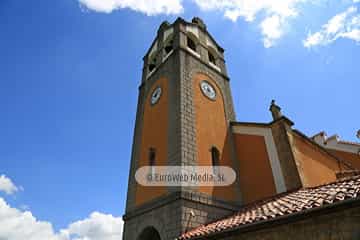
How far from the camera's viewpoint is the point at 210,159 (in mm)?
9609

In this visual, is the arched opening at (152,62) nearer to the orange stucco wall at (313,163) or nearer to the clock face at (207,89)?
the clock face at (207,89)

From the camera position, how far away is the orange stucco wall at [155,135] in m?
9.62

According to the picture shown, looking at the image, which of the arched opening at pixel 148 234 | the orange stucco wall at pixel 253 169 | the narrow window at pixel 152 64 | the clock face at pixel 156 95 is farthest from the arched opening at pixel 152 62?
the arched opening at pixel 148 234

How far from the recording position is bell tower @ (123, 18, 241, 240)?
26.7 ft

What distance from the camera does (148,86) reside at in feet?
43.9

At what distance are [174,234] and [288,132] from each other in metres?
5.70

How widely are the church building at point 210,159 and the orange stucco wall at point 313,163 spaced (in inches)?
2.4

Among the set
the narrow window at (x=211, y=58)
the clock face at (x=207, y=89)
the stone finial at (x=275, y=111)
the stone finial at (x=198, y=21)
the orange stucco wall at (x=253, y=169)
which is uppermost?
the stone finial at (x=198, y=21)

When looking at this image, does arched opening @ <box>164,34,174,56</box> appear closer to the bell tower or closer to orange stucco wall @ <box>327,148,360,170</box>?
the bell tower

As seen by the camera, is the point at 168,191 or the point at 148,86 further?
the point at 148,86

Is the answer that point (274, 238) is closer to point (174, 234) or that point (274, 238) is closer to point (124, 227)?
point (174, 234)

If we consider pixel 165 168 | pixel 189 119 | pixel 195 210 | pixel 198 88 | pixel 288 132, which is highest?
pixel 198 88

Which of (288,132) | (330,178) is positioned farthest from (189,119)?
(330,178)

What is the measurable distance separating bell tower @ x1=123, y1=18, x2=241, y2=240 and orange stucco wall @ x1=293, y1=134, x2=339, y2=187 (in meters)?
2.57
